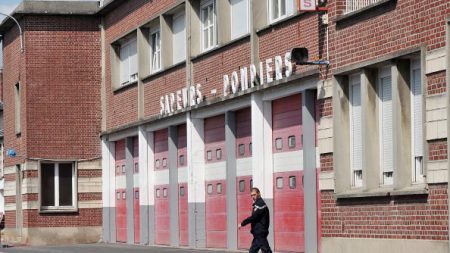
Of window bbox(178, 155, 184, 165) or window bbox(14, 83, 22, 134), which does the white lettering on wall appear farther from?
window bbox(14, 83, 22, 134)

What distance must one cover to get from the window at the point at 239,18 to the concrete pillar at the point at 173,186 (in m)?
5.80

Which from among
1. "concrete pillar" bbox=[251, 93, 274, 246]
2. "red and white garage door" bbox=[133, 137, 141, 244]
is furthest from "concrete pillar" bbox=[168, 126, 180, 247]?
"concrete pillar" bbox=[251, 93, 274, 246]

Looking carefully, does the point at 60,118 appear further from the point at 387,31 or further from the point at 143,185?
the point at 387,31

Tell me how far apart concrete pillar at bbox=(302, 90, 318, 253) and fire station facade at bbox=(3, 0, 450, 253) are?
0.04m

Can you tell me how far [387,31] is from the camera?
20969 millimetres

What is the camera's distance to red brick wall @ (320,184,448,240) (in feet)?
63.8

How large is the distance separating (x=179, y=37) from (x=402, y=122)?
1568cm

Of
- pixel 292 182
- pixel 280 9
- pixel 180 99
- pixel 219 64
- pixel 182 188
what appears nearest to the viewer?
pixel 292 182

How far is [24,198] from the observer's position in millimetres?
43562

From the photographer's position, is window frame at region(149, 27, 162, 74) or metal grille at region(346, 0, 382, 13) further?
window frame at region(149, 27, 162, 74)

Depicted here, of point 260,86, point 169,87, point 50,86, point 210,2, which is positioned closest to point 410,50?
point 260,86

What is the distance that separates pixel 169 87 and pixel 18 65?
1093 cm

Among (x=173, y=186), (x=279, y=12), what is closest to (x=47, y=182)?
(x=173, y=186)

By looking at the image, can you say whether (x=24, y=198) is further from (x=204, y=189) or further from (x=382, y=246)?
(x=382, y=246)
